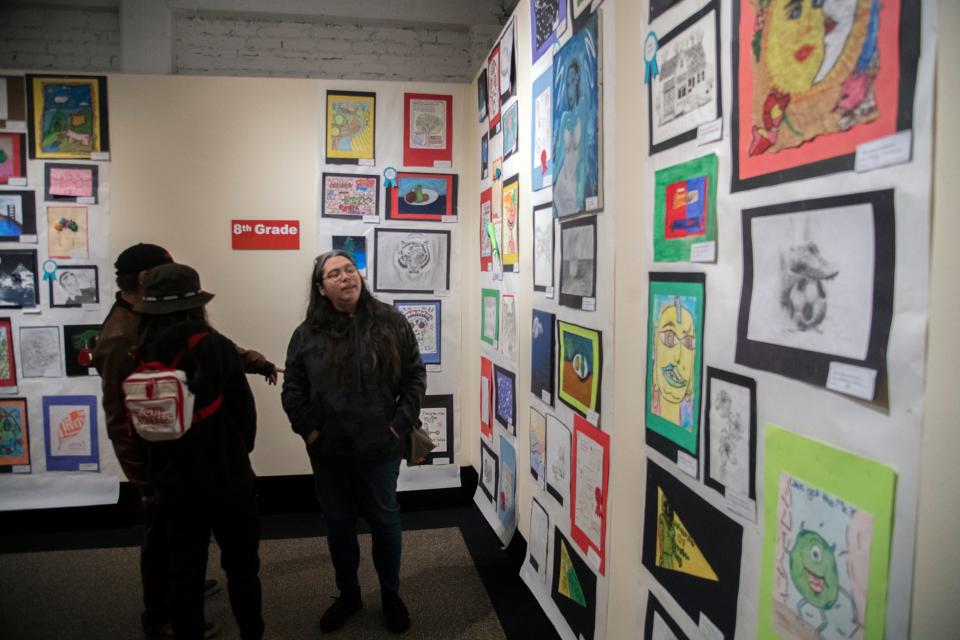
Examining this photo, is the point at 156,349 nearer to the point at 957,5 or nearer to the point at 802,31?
the point at 802,31

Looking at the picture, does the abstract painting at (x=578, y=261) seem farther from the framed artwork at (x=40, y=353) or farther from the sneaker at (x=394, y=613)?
the framed artwork at (x=40, y=353)

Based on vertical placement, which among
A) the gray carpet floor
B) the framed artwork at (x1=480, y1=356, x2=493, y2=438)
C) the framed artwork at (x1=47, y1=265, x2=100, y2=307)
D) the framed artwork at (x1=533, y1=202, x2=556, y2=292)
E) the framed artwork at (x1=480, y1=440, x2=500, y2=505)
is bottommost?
the gray carpet floor

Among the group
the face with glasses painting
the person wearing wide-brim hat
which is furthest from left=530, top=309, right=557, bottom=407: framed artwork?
the person wearing wide-brim hat

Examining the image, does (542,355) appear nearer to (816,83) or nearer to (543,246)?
(543,246)

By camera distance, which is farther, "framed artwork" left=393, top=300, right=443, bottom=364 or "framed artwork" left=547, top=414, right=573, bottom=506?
"framed artwork" left=393, top=300, right=443, bottom=364

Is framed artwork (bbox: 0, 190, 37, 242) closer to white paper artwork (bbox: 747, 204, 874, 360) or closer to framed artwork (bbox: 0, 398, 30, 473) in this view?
framed artwork (bbox: 0, 398, 30, 473)

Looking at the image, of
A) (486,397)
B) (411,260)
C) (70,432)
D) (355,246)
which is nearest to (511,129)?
(411,260)

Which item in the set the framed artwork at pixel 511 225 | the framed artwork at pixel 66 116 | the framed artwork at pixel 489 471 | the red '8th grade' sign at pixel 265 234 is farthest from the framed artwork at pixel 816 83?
the framed artwork at pixel 66 116

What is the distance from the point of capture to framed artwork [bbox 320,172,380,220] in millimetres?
3602

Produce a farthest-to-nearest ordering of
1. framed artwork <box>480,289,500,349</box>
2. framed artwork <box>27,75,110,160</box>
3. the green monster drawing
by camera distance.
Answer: framed artwork <box>27,75,110,160</box> → framed artwork <box>480,289,500,349</box> → the green monster drawing

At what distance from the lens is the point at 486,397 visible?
3377 mm

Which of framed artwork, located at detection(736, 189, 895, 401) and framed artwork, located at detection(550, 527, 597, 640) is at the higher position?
framed artwork, located at detection(736, 189, 895, 401)

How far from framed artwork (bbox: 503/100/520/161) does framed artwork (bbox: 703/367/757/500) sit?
68.0 inches

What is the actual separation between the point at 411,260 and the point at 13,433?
102 inches
